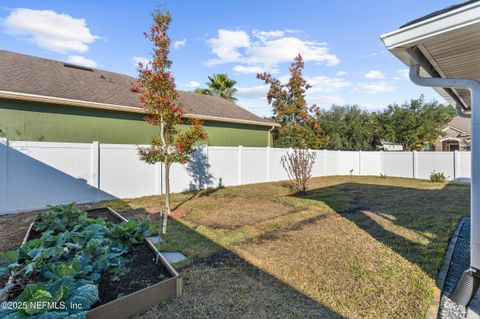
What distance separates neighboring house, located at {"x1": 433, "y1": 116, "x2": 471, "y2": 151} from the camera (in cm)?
2075

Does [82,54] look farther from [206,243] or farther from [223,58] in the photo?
[206,243]

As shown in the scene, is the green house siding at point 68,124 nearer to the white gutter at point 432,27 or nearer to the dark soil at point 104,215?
the dark soil at point 104,215

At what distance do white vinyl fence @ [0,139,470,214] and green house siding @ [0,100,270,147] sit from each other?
83.5 inches

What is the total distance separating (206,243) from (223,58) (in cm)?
1522

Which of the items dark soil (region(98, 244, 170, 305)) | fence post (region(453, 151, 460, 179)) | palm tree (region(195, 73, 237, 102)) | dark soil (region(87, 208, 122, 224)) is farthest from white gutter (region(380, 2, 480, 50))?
palm tree (region(195, 73, 237, 102))

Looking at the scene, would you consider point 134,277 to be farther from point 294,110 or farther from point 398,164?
point 294,110

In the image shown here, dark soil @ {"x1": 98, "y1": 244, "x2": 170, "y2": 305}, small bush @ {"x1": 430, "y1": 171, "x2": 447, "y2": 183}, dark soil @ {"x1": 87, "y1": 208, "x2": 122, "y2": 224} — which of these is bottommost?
dark soil @ {"x1": 98, "y1": 244, "x2": 170, "y2": 305}

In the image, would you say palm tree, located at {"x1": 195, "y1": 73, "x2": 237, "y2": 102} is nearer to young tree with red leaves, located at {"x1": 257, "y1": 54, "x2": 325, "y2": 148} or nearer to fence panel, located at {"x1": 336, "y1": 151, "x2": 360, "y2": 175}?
young tree with red leaves, located at {"x1": 257, "y1": 54, "x2": 325, "y2": 148}

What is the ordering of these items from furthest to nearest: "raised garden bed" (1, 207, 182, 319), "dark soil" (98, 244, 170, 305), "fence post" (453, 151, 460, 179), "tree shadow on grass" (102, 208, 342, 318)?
"fence post" (453, 151, 460, 179) < "dark soil" (98, 244, 170, 305) < "tree shadow on grass" (102, 208, 342, 318) < "raised garden bed" (1, 207, 182, 319)

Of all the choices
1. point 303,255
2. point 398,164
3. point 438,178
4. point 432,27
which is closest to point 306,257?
point 303,255

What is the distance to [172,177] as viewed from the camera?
8.85 metres

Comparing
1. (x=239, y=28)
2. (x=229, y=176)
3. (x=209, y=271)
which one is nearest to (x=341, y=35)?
(x=239, y=28)

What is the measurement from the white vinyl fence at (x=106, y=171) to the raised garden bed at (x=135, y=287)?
14.9ft

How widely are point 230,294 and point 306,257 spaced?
1421 mm
